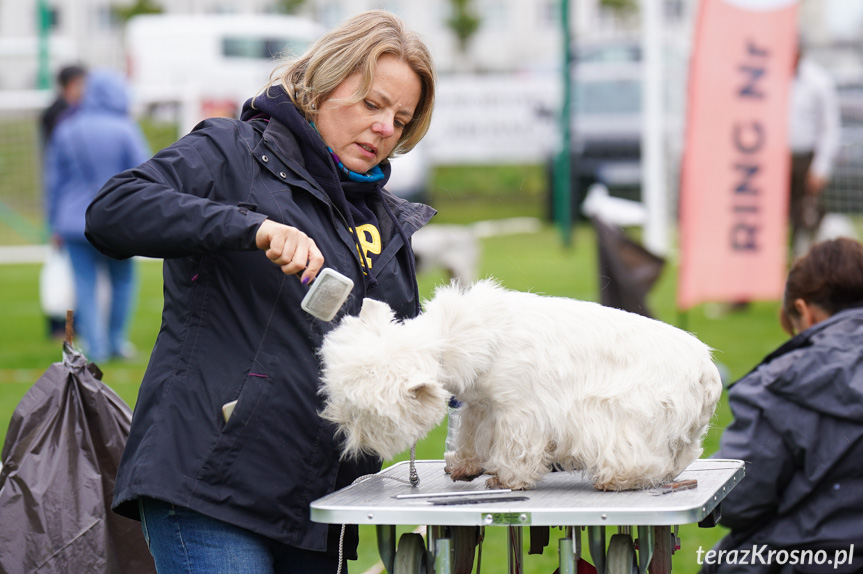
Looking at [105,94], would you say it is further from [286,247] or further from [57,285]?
[286,247]

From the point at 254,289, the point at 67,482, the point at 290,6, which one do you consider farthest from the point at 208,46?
the point at 254,289

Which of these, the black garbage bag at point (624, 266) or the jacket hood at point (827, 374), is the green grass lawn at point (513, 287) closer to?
the jacket hood at point (827, 374)

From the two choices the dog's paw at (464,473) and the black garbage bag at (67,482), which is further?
the black garbage bag at (67,482)

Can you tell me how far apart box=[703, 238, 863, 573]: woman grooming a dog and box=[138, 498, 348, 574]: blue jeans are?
58.8 inches

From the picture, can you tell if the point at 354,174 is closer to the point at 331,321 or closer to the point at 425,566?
the point at 331,321

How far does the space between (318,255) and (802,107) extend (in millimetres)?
9148

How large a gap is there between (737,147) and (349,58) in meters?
4.69

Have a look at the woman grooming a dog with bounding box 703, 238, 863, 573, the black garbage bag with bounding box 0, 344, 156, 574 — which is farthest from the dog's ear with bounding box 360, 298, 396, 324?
the woman grooming a dog with bounding box 703, 238, 863, 573

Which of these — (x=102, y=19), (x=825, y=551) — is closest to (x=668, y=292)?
(x=825, y=551)

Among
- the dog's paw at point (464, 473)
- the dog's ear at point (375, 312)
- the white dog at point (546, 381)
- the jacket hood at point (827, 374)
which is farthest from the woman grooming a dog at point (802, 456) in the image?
the dog's ear at point (375, 312)

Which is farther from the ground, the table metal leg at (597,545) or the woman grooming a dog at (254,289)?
the woman grooming a dog at (254,289)

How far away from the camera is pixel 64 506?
9.09 feet

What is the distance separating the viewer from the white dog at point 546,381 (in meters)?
2.26

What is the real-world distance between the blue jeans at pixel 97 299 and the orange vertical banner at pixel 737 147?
4552mm
